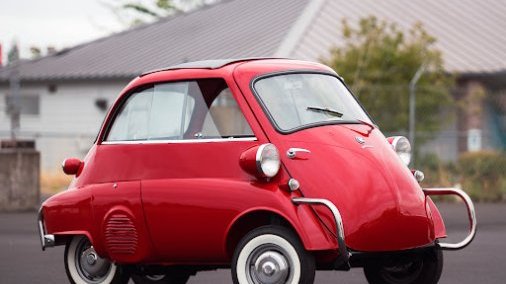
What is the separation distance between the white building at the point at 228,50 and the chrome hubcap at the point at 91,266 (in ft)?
69.0

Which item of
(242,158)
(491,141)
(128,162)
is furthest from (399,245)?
(491,141)

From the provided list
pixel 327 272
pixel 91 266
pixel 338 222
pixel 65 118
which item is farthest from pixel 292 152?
pixel 65 118

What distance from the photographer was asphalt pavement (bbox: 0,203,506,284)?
35.2 ft

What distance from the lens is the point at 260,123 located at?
831 cm

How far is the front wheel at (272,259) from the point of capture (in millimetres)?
7812

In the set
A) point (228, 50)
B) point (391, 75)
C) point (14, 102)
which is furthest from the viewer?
point (228, 50)

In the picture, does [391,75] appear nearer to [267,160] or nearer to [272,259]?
[267,160]

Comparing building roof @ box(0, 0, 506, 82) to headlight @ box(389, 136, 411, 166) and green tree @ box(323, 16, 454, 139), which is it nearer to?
green tree @ box(323, 16, 454, 139)

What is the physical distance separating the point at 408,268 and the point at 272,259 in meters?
1.55

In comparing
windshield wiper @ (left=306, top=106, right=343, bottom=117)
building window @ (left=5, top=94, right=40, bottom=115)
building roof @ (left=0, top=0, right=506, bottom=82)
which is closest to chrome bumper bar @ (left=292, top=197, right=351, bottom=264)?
windshield wiper @ (left=306, top=106, right=343, bottom=117)

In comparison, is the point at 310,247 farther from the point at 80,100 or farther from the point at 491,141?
the point at 80,100

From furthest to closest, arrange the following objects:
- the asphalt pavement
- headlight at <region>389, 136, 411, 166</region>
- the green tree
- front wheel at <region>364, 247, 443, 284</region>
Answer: the green tree → the asphalt pavement → headlight at <region>389, 136, 411, 166</region> → front wheel at <region>364, 247, 443, 284</region>

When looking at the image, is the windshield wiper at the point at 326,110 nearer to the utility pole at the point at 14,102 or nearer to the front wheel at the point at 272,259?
the front wheel at the point at 272,259

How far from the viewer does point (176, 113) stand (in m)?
8.88
